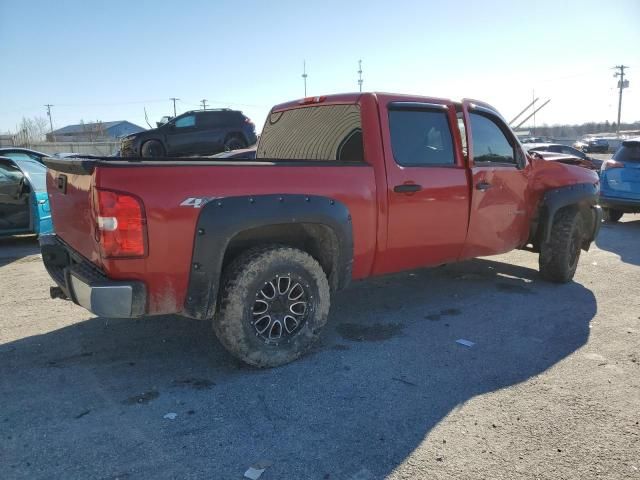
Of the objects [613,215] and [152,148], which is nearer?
[613,215]

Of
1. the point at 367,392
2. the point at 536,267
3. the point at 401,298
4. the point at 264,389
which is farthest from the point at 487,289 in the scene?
the point at 264,389

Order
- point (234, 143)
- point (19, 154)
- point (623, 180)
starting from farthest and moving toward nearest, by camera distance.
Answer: point (234, 143) < point (623, 180) < point (19, 154)

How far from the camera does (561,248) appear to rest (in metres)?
5.61

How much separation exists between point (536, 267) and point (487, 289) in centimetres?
148

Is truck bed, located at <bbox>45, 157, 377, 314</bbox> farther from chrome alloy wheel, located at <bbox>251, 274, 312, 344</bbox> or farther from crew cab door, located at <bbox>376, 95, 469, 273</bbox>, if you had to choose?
crew cab door, located at <bbox>376, 95, 469, 273</bbox>

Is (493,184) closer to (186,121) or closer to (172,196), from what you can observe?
(172,196)

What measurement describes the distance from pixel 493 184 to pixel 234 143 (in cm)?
1209

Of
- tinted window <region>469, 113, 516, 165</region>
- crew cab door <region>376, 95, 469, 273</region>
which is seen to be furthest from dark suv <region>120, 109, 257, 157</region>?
crew cab door <region>376, 95, 469, 273</region>

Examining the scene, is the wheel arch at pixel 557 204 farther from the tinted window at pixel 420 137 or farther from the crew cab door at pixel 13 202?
the crew cab door at pixel 13 202

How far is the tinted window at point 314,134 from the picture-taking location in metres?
4.25

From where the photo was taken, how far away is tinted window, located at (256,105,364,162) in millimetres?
4254

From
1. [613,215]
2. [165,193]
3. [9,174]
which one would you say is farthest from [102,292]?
[613,215]

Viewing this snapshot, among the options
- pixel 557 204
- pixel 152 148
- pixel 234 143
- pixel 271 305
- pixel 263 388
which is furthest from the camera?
pixel 234 143

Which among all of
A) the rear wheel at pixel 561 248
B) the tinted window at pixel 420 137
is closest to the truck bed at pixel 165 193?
the tinted window at pixel 420 137
